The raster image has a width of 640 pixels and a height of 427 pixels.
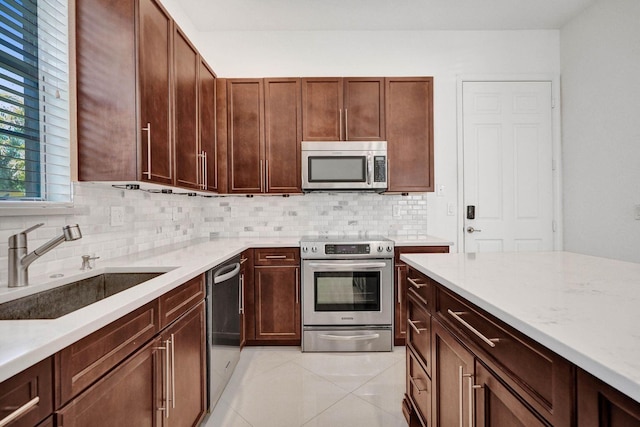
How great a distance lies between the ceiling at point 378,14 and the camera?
2.97 meters

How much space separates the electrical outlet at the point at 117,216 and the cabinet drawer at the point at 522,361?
190 centimetres

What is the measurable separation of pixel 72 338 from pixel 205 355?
3.63 ft

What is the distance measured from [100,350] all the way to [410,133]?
2.80 m

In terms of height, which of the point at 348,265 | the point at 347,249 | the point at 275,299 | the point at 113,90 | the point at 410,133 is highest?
the point at 410,133

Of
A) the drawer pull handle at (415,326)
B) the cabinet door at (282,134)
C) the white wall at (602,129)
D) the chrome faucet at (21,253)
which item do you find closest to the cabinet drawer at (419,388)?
the drawer pull handle at (415,326)

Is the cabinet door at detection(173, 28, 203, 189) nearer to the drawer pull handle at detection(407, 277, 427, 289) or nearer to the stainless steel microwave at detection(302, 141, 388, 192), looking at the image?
the stainless steel microwave at detection(302, 141, 388, 192)

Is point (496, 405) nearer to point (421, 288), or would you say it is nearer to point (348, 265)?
point (421, 288)

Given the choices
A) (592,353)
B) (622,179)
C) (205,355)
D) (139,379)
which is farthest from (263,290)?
(622,179)

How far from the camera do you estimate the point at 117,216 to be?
80.0 inches

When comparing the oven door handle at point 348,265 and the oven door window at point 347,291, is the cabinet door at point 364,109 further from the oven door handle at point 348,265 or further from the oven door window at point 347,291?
the oven door window at point 347,291

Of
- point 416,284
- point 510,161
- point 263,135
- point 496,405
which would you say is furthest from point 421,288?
point 510,161

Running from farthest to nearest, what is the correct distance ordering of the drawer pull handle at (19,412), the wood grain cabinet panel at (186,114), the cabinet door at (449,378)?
1. the wood grain cabinet panel at (186,114)
2. the cabinet door at (449,378)
3. the drawer pull handle at (19,412)

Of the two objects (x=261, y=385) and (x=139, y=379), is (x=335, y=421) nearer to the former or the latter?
(x=261, y=385)

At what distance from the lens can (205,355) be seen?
1818 mm
